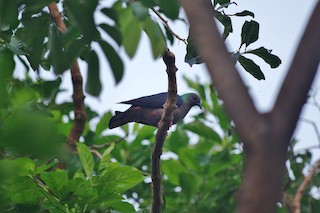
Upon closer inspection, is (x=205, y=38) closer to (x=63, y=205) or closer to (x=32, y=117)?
(x=32, y=117)

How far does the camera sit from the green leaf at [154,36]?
6.96 feet

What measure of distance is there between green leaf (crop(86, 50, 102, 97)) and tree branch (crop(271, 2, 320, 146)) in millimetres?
782

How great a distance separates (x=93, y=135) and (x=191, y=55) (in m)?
3.13

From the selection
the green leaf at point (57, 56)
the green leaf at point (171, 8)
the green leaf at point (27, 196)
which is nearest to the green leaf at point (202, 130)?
the green leaf at point (27, 196)

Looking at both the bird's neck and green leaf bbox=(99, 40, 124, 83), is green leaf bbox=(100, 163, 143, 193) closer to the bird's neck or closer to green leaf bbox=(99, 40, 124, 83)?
green leaf bbox=(99, 40, 124, 83)

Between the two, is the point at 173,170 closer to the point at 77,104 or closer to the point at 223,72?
the point at 77,104

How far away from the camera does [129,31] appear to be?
2109mm

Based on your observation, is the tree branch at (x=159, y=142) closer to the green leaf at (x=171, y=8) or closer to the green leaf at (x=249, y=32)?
the green leaf at (x=249, y=32)

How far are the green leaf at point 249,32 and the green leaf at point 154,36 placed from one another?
1230 mm

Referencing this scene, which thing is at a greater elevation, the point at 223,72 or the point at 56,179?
the point at 223,72

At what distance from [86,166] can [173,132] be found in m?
2.66

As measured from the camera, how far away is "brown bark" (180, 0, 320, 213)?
58.8 inches

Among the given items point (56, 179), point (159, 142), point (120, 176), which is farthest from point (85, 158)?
point (159, 142)

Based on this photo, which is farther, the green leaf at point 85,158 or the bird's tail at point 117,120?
the bird's tail at point 117,120
